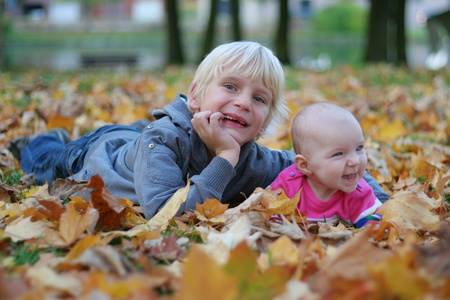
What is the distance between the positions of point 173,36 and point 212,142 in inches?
619

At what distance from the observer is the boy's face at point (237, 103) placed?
2389 mm

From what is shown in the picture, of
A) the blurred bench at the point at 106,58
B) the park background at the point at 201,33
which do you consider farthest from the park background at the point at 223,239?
the blurred bench at the point at 106,58

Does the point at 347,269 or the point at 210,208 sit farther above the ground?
the point at 347,269

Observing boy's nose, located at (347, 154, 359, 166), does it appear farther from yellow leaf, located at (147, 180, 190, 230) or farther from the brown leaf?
the brown leaf

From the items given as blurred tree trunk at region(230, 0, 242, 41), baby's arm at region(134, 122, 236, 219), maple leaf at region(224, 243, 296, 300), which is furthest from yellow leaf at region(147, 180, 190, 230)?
blurred tree trunk at region(230, 0, 242, 41)

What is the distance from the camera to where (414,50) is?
3766 cm

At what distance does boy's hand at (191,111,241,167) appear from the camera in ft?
7.59

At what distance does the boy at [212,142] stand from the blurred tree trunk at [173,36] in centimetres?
1494

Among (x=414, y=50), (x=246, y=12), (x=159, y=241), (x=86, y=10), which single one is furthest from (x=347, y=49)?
(x=159, y=241)

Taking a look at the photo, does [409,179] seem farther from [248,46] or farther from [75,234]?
[75,234]

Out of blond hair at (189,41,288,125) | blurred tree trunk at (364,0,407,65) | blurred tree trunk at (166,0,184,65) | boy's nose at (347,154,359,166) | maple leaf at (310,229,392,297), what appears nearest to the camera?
maple leaf at (310,229,392,297)

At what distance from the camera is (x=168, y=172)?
2254 mm

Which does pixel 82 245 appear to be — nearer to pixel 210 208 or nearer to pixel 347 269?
pixel 210 208

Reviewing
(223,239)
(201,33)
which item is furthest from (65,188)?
(201,33)
